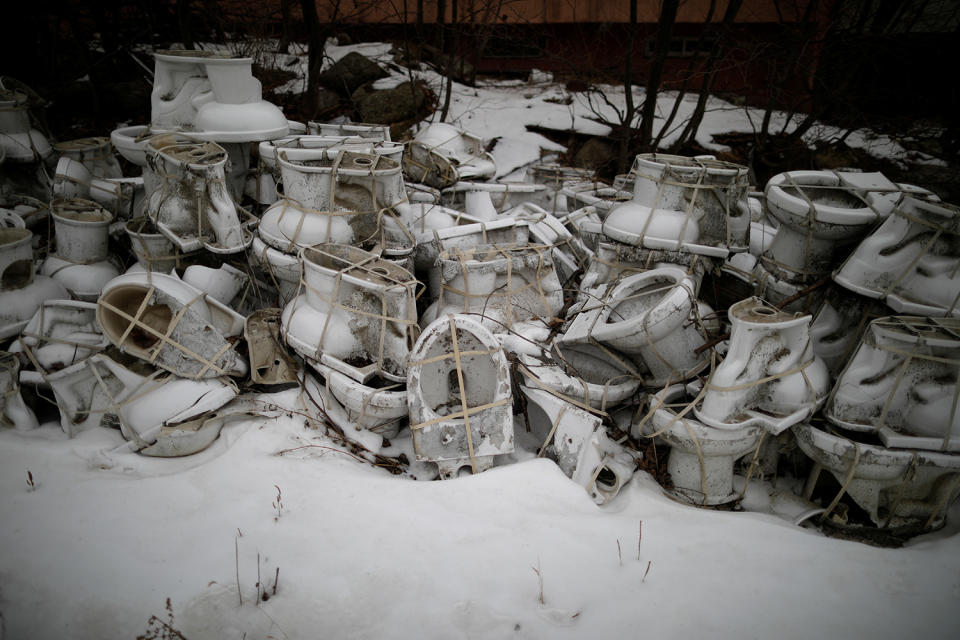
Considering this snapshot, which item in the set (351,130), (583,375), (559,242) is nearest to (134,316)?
(351,130)

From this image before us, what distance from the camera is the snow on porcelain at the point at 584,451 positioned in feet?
9.38

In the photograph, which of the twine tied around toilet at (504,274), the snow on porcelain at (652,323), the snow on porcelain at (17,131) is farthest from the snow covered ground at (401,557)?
the snow on porcelain at (17,131)

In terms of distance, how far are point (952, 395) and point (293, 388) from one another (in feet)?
10.8

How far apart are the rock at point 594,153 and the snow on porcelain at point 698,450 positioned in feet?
14.8

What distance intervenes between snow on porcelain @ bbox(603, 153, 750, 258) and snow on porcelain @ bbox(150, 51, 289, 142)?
2537 millimetres

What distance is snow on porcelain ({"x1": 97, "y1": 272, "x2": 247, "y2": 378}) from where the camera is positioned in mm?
2924

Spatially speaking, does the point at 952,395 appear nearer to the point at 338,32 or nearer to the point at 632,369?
the point at 632,369

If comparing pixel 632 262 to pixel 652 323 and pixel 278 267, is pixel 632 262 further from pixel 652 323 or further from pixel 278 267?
pixel 278 267

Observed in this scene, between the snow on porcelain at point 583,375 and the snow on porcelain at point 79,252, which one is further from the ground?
the snow on porcelain at point 79,252

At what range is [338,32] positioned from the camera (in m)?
8.73

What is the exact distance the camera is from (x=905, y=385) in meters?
2.56

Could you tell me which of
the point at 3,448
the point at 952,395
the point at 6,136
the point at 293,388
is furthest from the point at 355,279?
the point at 6,136

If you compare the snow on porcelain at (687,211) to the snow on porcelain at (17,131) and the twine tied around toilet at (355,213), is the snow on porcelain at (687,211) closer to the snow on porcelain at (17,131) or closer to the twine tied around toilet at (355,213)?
the twine tied around toilet at (355,213)

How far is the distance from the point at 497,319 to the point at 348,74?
17.1 feet
